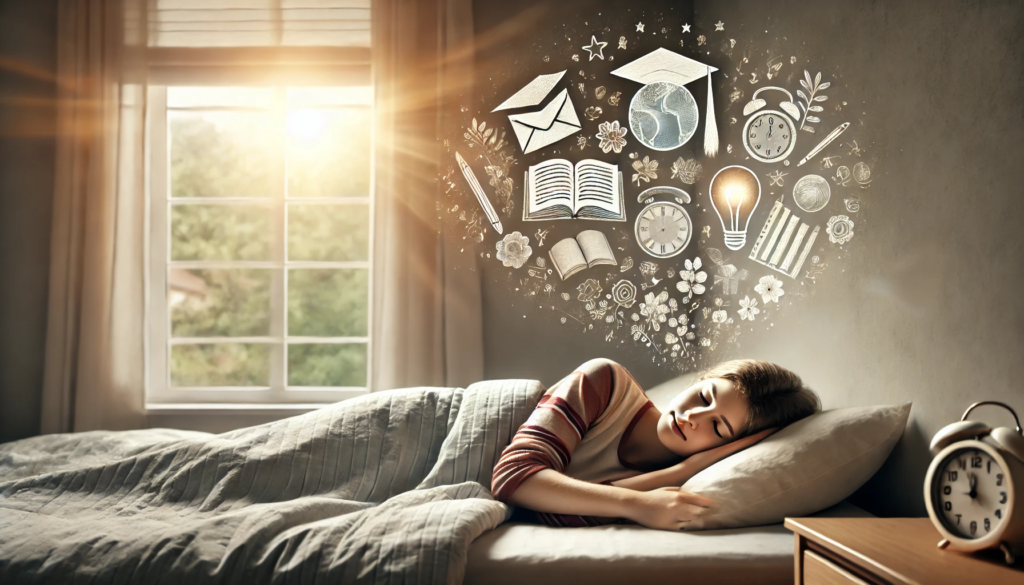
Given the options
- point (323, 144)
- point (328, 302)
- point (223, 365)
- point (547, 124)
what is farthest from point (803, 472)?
→ point (223, 365)

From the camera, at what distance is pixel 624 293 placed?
8.69ft

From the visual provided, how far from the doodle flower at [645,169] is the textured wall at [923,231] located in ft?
2.74

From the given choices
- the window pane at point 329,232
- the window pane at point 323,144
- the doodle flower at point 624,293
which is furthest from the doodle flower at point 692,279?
the window pane at point 323,144

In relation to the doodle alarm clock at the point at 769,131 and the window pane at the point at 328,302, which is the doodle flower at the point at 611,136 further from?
the window pane at the point at 328,302

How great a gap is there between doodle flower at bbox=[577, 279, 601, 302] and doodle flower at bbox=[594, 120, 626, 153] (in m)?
0.53

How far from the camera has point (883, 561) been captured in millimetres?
839

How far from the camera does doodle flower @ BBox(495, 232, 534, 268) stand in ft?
8.85

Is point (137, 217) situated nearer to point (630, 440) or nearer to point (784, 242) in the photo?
point (630, 440)

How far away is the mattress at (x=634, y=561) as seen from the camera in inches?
46.1

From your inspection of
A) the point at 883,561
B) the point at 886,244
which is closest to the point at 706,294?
the point at 886,244

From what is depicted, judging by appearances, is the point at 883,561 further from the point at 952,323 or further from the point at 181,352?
the point at 181,352

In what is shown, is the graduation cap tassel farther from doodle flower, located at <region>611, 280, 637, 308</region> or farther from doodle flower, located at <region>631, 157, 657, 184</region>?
doodle flower, located at <region>611, 280, 637, 308</region>

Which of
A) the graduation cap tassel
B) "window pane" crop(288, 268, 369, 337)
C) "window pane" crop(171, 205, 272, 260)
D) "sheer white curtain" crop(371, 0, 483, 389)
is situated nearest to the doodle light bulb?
the graduation cap tassel

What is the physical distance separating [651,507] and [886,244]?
30.1 inches
